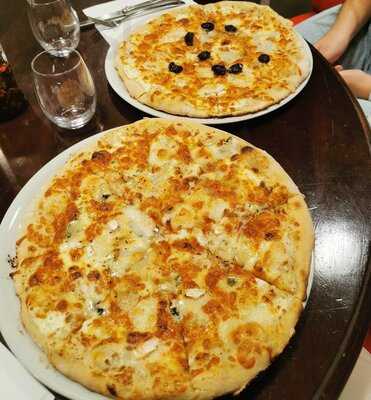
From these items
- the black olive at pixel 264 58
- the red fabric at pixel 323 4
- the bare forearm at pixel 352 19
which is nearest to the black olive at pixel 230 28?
the black olive at pixel 264 58

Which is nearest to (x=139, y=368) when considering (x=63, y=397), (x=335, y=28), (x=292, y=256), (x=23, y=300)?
(x=63, y=397)

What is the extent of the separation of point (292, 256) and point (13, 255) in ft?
2.47

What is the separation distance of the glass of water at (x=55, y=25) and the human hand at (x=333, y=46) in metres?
1.31

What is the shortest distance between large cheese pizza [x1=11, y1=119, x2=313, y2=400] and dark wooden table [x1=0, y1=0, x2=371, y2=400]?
8 centimetres

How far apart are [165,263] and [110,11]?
1.54 m

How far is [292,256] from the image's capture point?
120cm

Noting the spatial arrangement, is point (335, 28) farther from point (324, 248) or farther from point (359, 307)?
point (359, 307)

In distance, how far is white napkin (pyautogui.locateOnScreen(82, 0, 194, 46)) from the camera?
212cm

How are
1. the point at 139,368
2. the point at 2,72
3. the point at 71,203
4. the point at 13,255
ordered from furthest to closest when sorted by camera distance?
1. the point at 2,72
2. the point at 71,203
3. the point at 13,255
4. the point at 139,368

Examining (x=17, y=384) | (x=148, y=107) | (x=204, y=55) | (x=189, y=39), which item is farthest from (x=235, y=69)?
(x=17, y=384)

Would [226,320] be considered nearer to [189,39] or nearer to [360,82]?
[189,39]

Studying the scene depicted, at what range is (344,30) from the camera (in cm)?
246

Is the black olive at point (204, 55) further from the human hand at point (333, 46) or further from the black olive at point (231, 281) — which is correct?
the black olive at point (231, 281)

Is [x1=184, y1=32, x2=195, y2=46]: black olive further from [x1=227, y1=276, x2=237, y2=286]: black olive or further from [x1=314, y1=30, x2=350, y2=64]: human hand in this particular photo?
[x1=227, y1=276, x2=237, y2=286]: black olive
